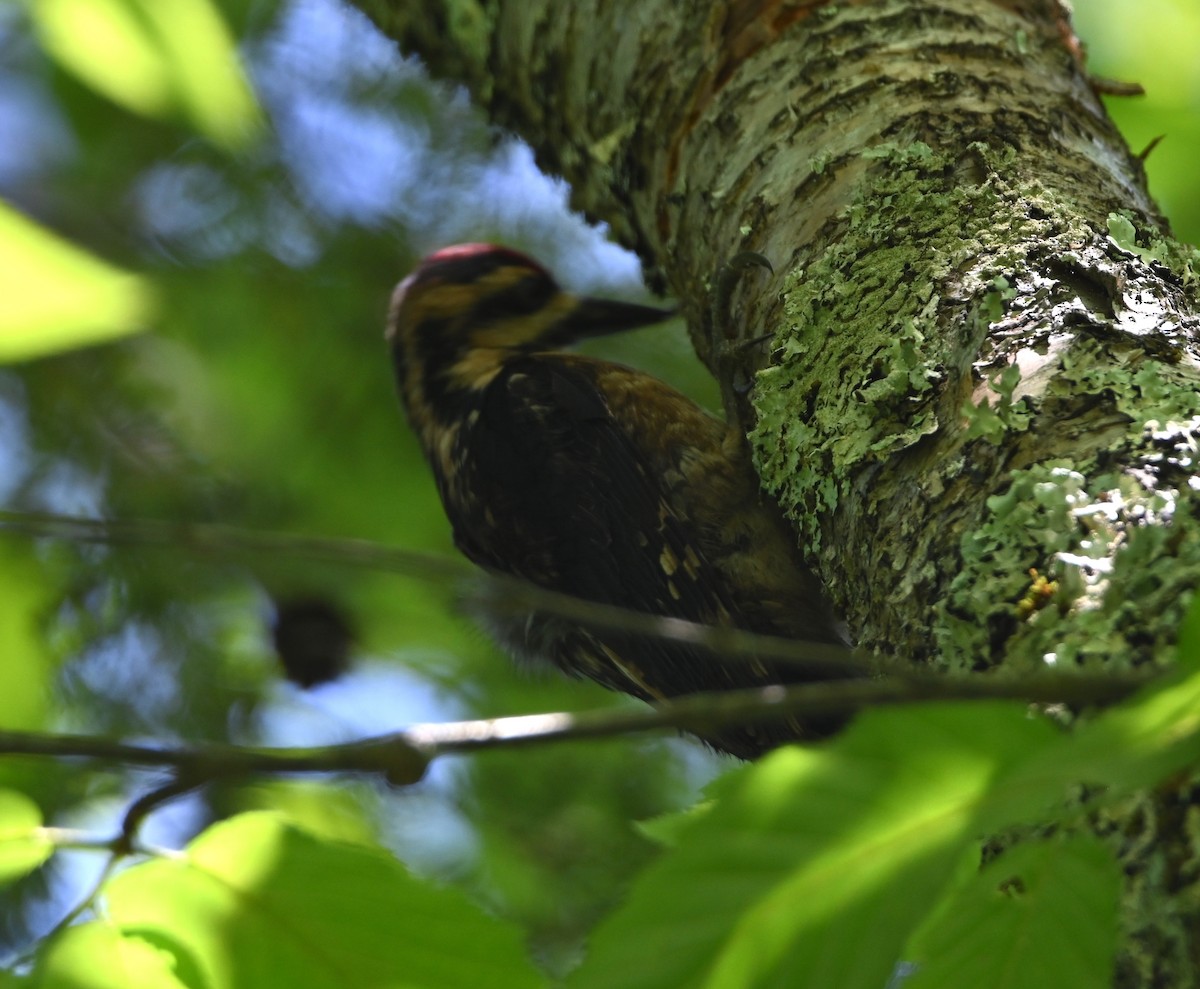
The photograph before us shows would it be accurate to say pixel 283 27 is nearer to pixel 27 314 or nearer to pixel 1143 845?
pixel 27 314

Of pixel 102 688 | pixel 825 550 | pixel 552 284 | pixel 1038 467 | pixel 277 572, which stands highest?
pixel 1038 467

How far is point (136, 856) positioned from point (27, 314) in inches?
27.7

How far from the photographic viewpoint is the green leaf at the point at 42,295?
1343 mm

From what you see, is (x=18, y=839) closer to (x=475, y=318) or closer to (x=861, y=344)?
(x=861, y=344)

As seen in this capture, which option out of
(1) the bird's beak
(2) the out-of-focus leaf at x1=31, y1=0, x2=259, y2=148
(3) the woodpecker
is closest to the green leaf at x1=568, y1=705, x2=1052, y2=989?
(3) the woodpecker

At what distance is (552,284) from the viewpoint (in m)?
2.91

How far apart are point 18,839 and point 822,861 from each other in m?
0.58

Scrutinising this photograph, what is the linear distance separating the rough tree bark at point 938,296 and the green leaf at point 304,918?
409 millimetres

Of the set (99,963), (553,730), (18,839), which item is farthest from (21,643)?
(553,730)

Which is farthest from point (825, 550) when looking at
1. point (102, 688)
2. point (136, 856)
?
point (102, 688)

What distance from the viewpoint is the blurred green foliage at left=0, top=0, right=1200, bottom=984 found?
3145mm

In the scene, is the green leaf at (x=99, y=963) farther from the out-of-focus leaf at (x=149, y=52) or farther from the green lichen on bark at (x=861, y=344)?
the out-of-focus leaf at (x=149, y=52)

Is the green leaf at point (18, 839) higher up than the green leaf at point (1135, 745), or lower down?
lower down

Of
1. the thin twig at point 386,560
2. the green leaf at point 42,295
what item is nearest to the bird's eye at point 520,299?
the green leaf at point 42,295
